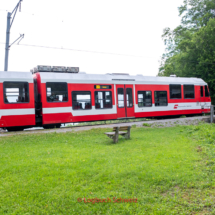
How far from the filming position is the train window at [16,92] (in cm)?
1380

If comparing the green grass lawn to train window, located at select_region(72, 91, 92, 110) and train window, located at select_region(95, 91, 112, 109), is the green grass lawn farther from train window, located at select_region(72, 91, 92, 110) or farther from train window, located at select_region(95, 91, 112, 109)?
train window, located at select_region(95, 91, 112, 109)

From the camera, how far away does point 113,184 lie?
5.13 meters

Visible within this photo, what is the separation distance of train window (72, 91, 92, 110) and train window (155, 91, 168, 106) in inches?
247

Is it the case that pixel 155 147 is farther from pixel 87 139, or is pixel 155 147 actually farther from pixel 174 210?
pixel 174 210

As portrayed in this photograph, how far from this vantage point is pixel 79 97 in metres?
16.2

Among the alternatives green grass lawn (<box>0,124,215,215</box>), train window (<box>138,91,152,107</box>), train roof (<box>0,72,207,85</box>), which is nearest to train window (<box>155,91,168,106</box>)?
train window (<box>138,91,152,107</box>)

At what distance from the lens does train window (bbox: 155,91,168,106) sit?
19.9m

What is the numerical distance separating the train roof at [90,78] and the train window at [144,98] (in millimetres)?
885

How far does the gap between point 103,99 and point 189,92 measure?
9.16m

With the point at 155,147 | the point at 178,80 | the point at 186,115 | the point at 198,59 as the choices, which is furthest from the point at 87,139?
the point at 198,59

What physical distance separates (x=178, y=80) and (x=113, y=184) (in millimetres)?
17911

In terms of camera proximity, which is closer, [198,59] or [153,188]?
[153,188]

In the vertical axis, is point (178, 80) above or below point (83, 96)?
above

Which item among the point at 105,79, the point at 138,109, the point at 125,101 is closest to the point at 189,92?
the point at 138,109
